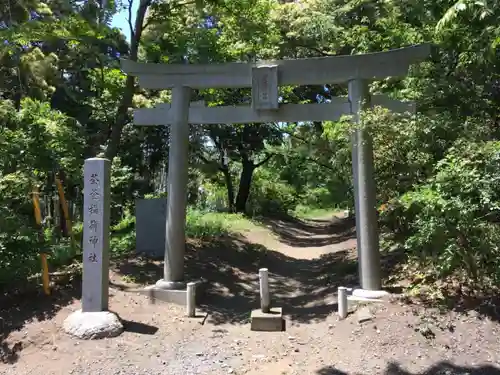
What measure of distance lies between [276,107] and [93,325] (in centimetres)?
502

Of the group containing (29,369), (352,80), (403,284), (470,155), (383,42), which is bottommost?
(29,369)

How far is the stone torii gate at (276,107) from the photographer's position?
8.37m

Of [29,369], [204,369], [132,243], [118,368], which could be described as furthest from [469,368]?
[132,243]

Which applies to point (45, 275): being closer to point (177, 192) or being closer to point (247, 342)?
point (177, 192)

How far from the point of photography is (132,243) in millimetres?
13281

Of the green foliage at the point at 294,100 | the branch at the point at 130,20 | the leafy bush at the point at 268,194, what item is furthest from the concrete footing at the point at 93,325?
the leafy bush at the point at 268,194

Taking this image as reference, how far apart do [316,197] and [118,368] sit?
113 feet

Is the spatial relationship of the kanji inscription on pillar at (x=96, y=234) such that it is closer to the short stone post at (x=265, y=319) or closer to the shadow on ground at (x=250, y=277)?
the shadow on ground at (x=250, y=277)

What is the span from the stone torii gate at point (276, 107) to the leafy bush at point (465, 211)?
4.93 feet

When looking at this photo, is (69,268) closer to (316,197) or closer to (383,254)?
(383,254)

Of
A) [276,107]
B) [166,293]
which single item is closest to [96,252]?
[166,293]

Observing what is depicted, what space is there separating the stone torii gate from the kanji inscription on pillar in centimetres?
177

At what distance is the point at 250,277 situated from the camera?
12.9 m

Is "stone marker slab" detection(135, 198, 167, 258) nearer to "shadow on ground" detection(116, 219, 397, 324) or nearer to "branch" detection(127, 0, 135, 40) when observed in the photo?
"shadow on ground" detection(116, 219, 397, 324)
